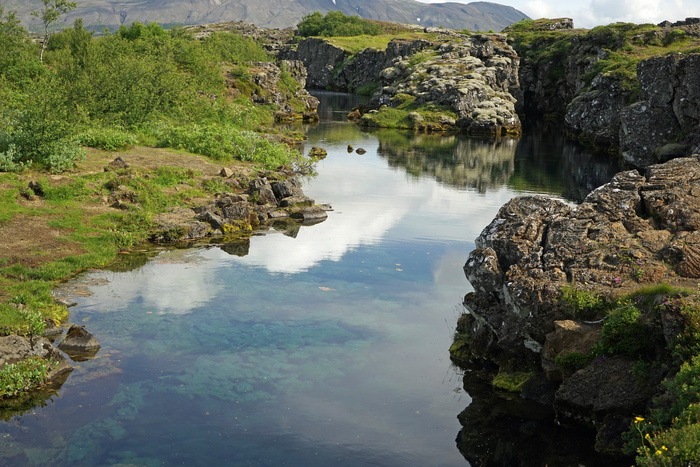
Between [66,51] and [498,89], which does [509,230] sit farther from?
[498,89]

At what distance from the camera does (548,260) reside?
22.2 m

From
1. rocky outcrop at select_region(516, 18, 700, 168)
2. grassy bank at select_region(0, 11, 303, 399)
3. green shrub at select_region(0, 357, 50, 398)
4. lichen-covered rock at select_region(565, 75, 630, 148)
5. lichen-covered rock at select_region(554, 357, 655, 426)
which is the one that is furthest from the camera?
lichen-covered rock at select_region(565, 75, 630, 148)

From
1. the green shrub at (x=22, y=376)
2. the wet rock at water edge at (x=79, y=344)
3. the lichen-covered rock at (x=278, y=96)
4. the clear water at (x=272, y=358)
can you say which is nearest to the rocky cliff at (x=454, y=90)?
the lichen-covered rock at (x=278, y=96)

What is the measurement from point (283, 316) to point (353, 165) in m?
39.9

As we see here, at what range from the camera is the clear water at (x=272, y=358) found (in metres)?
18.2

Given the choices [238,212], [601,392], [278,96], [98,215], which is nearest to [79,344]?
[98,215]

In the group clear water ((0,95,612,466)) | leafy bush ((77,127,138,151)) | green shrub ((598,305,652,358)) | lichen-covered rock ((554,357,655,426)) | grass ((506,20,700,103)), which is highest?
grass ((506,20,700,103))

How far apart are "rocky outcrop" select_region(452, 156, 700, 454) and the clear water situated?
265 cm

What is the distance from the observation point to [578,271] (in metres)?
21.6

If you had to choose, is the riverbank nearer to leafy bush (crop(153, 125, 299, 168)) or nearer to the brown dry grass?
the brown dry grass

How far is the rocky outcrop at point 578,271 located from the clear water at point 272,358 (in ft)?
8.69

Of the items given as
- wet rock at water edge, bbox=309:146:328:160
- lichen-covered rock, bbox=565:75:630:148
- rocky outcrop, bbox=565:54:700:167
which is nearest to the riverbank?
wet rock at water edge, bbox=309:146:328:160

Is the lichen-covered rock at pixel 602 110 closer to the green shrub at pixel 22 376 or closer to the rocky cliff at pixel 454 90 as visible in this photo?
the rocky cliff at pixel 454 90

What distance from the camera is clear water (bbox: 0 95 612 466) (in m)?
18.2
